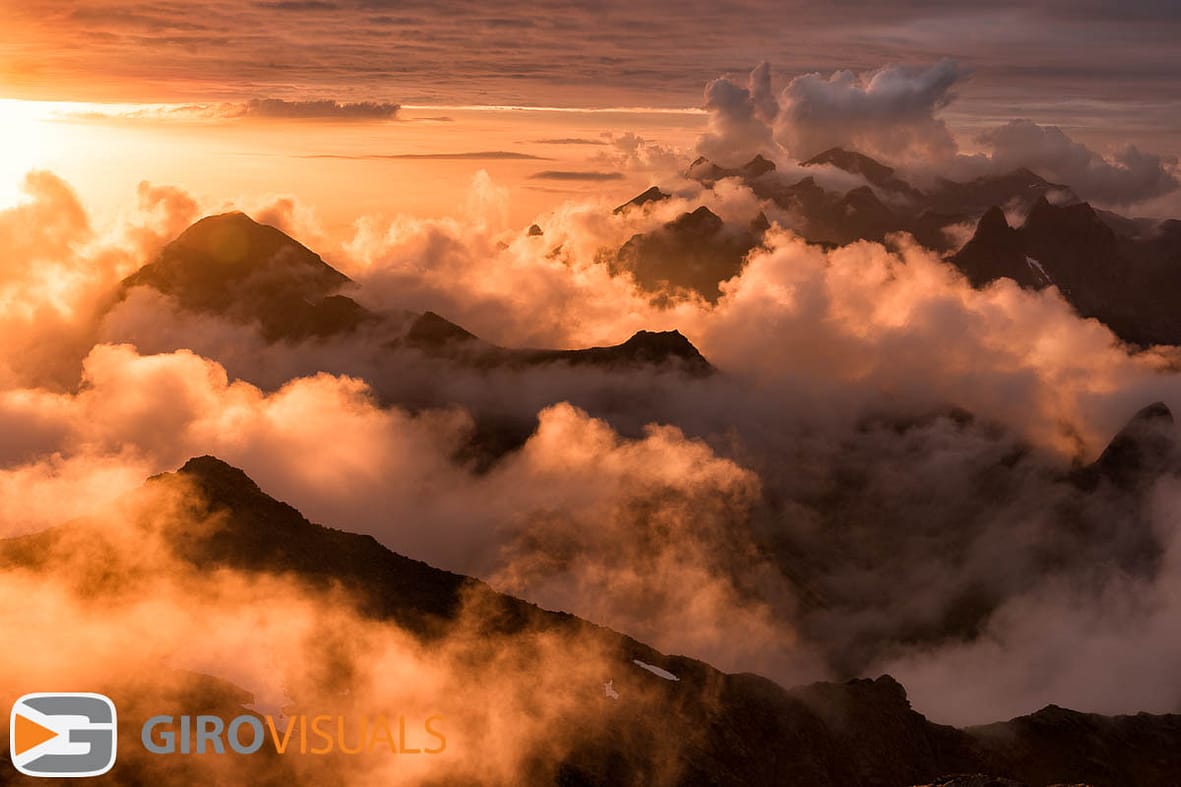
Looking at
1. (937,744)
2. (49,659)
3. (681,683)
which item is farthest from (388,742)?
(937,744)

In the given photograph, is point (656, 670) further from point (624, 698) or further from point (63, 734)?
point (63, 734)

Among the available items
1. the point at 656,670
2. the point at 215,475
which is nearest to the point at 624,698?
the point at 656,670

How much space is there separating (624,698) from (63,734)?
54003 mm

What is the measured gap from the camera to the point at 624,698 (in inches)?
4176

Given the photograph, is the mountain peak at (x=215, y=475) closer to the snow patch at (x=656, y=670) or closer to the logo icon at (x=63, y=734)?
the logo icon at (x=63, y=734)

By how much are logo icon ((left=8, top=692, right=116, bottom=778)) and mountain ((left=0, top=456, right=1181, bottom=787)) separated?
Result: 686 centimetres

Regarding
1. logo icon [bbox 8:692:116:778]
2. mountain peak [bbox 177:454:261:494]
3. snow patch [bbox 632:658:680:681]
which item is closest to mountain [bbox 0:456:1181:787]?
mountain peak [bbox 177:454:261:494]

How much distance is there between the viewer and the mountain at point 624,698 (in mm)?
98812

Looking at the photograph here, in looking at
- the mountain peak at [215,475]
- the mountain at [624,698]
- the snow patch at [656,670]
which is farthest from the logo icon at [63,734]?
the snow patch at [656,670]

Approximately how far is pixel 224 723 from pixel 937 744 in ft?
287

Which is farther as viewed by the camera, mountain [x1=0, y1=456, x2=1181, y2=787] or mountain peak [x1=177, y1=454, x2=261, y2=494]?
mountain peak [x1=177, y1=454, x2=261, y2=494]

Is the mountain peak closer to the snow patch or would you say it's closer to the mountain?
the mountain

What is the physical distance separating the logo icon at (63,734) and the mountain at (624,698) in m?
6.86

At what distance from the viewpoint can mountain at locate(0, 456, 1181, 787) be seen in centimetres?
9881
